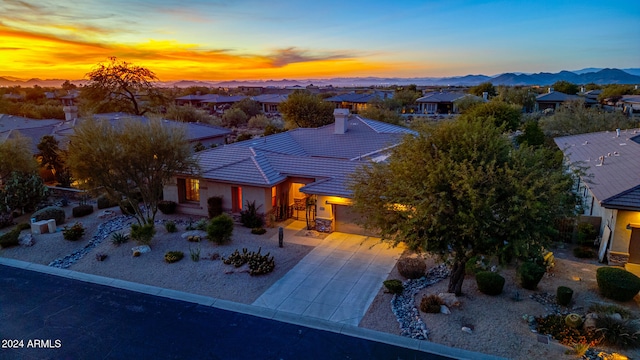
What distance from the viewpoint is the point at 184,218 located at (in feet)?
74.9

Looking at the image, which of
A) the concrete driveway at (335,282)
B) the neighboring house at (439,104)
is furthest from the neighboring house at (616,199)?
the neighboring house at (439,104)

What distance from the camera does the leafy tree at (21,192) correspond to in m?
23.1

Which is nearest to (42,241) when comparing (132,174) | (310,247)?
(132,174)

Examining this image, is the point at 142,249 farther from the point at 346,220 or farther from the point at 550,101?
the point at 550,101

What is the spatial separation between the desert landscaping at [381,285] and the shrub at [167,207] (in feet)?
3.46

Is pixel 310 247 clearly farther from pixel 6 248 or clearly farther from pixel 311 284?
pixel 6 248

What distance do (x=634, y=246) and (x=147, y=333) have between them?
17157 millimetres

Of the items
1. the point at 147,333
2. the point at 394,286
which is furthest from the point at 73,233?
the point at 394,286

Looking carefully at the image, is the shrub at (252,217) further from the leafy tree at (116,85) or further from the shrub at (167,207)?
the leafy tree at (116,85)

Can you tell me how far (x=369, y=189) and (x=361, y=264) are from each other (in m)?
4.83

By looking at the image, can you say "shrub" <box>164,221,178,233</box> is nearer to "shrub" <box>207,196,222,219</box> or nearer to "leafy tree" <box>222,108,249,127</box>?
"shrub" <box>207,196,222,219</box>

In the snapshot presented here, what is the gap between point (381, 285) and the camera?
49.1 ft

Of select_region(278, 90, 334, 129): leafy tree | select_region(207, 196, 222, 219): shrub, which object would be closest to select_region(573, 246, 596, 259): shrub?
select_region(207, 196, 222, 219): shrub

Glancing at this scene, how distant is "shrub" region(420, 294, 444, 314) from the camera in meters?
12.7
